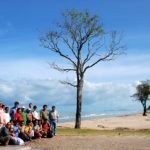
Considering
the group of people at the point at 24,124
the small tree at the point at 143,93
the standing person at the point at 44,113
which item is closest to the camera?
the group of people at the point at 24,124

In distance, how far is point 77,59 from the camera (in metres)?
38.0

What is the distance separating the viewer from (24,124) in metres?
24.4

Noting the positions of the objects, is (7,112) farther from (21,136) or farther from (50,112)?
(50,112)

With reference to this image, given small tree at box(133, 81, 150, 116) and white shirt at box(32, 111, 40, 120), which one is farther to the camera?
small tree at box(133, 81, 150, 116)

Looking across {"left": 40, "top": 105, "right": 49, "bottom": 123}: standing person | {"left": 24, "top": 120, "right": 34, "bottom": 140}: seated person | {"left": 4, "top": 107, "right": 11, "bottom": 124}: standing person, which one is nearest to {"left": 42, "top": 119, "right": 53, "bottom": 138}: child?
{"left": 40, "top": 105, "right": 49, "bottom": 123}: standing person

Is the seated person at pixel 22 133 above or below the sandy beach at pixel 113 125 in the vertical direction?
below

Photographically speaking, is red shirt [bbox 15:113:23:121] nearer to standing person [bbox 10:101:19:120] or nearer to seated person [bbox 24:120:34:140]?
standing person [bbox 10:101:19:120]

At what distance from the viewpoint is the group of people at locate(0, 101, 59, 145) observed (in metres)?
22.4

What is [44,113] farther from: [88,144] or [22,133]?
[88,144]

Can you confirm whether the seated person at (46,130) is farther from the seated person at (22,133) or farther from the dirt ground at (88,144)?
the seated person at (22,133)

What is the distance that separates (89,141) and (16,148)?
16.8 ft

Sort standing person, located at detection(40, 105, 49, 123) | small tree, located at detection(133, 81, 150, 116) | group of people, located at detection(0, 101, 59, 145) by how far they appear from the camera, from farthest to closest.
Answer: small tree, located at detection(133, 81, 150, 116), standing person, located at detection(40, 105, 49, 123), group of people, located at detection(0, 101, 59, 145)

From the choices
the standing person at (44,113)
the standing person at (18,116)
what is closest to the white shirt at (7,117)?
the standing person at (18,116)

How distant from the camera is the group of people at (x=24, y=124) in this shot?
22359 millimetres
